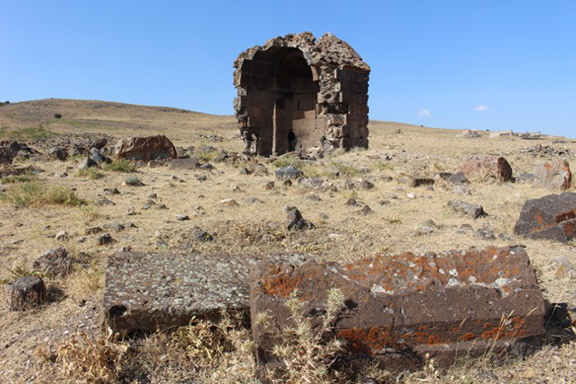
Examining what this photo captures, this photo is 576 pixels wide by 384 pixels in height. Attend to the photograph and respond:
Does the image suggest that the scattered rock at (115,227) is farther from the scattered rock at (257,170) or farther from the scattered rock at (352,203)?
the scattered rock at (257,170)

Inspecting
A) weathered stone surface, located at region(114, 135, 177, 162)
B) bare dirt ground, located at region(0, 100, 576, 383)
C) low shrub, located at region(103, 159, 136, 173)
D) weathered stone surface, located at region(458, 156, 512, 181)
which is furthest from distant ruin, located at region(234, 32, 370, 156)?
low shrub, located at region(103, 159, 136, 173)

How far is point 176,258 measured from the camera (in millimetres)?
3691

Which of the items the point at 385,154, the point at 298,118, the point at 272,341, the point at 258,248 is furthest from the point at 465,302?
the point at 298,118

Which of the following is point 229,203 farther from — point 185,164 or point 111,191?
point 185,164

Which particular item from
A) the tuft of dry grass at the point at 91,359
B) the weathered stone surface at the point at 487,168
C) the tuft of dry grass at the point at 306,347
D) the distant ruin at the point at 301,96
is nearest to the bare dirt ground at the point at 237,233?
the tuft of dry grass at the point at 91,359

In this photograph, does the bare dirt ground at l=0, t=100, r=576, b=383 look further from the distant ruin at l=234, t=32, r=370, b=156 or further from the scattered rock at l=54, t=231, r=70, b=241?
the distant ruin at l=234, t=32, r=370, b=156

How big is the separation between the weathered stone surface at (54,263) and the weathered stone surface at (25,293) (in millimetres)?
481

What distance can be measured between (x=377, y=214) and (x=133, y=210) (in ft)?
11.7

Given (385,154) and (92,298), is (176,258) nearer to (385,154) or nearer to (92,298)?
(92,298)

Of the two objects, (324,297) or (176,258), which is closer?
(324,297)

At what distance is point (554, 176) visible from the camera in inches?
323

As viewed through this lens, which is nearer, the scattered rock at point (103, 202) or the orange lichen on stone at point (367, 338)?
the orange lichen on stone at point (367, 338)

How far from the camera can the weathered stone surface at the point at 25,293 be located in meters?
3.52

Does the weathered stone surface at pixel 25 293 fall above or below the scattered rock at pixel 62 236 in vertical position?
below
